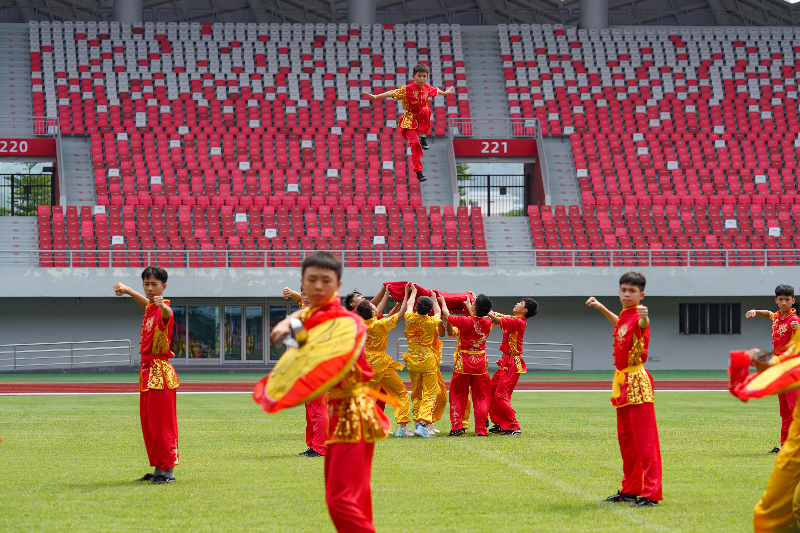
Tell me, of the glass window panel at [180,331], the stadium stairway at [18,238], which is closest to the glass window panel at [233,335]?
the glass window panel at [180,331]

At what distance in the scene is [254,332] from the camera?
2795 centimetres

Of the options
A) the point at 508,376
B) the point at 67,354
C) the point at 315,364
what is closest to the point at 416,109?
the point at 508,376

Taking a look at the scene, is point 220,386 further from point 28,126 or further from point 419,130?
point 28,126

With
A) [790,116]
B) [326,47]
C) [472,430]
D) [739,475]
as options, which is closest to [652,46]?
[790,116]

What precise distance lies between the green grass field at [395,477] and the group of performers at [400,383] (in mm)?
502

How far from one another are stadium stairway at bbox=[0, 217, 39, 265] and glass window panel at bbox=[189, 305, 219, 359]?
17.3 ft

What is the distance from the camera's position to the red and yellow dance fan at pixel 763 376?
471cm

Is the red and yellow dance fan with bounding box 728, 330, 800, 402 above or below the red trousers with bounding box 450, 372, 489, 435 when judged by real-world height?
above

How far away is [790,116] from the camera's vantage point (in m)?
35.0

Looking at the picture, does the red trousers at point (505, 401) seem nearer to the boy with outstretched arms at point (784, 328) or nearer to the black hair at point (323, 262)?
the boy with outstretched arms at point (784, 328)

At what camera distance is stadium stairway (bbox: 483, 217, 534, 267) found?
1114 inches

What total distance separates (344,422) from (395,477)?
4085 mm

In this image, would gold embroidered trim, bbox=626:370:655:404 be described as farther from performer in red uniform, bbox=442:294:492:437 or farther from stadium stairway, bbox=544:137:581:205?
stadium stairway, bbox=544:137:581:205

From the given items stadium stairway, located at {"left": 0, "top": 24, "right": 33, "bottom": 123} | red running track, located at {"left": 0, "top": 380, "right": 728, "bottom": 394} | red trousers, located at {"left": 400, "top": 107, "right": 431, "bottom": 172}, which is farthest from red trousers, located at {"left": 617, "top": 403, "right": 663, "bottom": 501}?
stadium stairway, located at {"left": 0, "top": 24, "right": 33, "bottom": 123}
